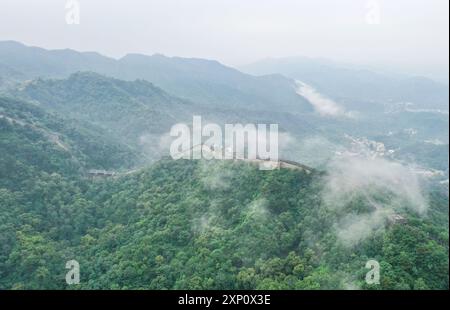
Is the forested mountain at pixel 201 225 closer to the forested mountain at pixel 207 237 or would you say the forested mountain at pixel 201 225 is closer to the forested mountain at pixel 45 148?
the forested mountain at pixel 207 237

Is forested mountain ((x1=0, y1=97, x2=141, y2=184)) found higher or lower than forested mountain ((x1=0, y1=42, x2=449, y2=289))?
higher

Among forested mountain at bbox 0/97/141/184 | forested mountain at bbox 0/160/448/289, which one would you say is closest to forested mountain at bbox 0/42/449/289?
forested mountain at bbox 0/160/448/289

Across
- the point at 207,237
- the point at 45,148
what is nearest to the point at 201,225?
the point at 207,237

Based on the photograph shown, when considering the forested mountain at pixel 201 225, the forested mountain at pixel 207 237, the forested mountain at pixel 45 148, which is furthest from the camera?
the forested mountain at pixel 45 148

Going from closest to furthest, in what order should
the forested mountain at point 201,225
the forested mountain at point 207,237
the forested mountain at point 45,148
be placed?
the forested mountain at point 207,237
the forested mountain at point 201,225
the forested mountain at point 45,148

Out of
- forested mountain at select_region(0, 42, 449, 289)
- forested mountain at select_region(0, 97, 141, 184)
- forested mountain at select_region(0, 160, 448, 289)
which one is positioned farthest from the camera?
forested mountain at select_region(0, 97, 141, 184)

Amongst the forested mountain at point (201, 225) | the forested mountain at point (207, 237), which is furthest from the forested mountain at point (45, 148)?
the forested mountain at point (207, 237)

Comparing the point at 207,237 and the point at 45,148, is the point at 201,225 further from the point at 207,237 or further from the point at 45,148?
the point at 45,148

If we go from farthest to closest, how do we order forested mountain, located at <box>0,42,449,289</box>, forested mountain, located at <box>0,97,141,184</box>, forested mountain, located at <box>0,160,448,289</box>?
forested mountain, located at <box>0,97,141,184</box>, forested mountain, located at <box>0,42,449,289</box>, forested mountain, located at <box>0,160,448,289</box>

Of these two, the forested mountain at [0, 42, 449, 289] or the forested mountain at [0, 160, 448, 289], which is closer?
the forested mountain at [0, 160, 448, 289]

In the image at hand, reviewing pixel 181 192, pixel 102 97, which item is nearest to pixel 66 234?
pixel 181 192

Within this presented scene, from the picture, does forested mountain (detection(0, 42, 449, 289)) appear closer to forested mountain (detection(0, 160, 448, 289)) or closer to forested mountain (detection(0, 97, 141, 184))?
forested mountain (detection(0, 160, 448, 289))

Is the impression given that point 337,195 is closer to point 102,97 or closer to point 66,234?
point 66,234
